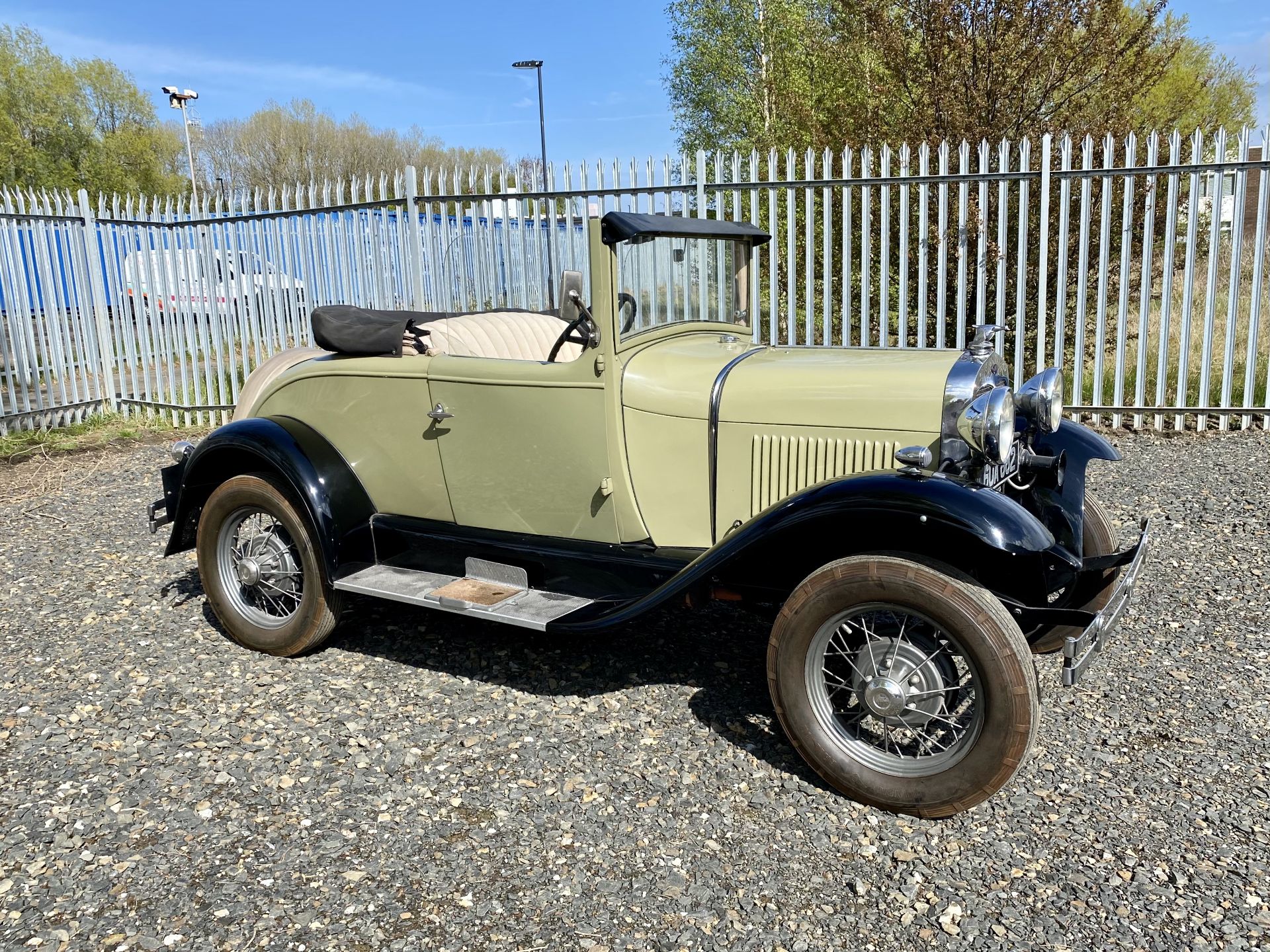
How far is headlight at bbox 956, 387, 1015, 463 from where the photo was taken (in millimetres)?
3068

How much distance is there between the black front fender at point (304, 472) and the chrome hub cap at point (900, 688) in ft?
7.01

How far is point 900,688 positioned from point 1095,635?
0.60 meters

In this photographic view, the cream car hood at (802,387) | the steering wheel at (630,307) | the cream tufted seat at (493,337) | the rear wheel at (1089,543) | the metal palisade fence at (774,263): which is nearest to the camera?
the cream car hood at (802,387)

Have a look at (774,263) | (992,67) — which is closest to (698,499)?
(774,263)

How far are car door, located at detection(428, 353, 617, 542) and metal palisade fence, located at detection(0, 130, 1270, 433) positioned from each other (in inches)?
153

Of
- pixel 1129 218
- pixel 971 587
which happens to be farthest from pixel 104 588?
pixel 1129 218

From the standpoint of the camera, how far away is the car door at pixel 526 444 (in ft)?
12.0

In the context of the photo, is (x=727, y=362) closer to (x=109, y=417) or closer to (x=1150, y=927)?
(x=1150, y=927)

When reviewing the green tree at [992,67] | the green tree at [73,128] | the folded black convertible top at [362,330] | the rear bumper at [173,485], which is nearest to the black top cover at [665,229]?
the folded black convertible top at [362,330]

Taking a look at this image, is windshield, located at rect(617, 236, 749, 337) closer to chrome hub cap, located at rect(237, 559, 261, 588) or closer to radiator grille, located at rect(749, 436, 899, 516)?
radiator grille, located at rect(749, 436, 899, 516)

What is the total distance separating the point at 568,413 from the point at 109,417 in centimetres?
913

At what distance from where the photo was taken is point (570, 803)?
10.3 feet

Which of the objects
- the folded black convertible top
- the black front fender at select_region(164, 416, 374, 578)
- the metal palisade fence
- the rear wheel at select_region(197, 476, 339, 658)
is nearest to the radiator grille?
the folded black convertible top

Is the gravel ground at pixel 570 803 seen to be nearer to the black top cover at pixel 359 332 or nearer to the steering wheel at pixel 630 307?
the black top cover at pixel 359 332
